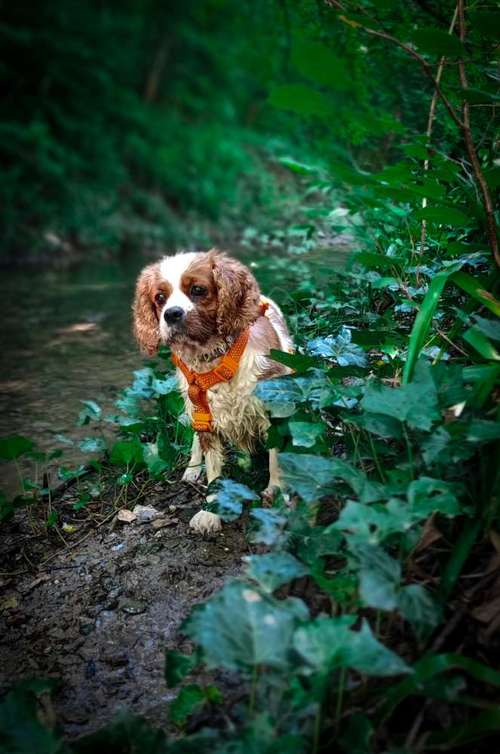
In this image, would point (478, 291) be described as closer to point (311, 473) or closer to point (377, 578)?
point (311, 473)

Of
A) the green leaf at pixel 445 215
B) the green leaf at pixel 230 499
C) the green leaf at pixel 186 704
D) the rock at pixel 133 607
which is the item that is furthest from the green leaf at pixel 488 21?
the rock at pixel 133 607

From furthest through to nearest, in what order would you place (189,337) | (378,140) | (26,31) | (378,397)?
(26,31)
(378,140)
(189,337)
(378,397)

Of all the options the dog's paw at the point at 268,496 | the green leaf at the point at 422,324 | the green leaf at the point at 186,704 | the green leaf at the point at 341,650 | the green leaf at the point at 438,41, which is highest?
the green leaf at the point at 438,41

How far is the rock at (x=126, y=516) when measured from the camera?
272 centimetres

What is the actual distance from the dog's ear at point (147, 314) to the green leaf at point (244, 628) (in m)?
1.69

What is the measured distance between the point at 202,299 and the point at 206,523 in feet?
3.15

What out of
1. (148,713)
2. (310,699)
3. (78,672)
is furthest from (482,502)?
(78,672)

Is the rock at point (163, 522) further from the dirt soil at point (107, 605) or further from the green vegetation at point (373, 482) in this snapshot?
the green vegetation at point (373, 482)

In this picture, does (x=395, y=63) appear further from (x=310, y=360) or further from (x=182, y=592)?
(x=182, y=592)

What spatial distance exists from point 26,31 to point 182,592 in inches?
549

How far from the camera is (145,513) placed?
2.75 meters

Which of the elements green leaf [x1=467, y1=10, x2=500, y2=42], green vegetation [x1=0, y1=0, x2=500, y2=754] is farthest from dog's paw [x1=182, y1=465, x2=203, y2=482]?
green leaf [x1=467, y1=10, x2=500, y2=42]

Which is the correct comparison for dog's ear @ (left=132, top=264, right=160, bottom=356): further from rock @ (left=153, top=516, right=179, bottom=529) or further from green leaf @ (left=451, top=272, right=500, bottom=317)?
green leaf @ (left=451, top=272, right=500, bottom=317)

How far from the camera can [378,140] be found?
4.04 m
